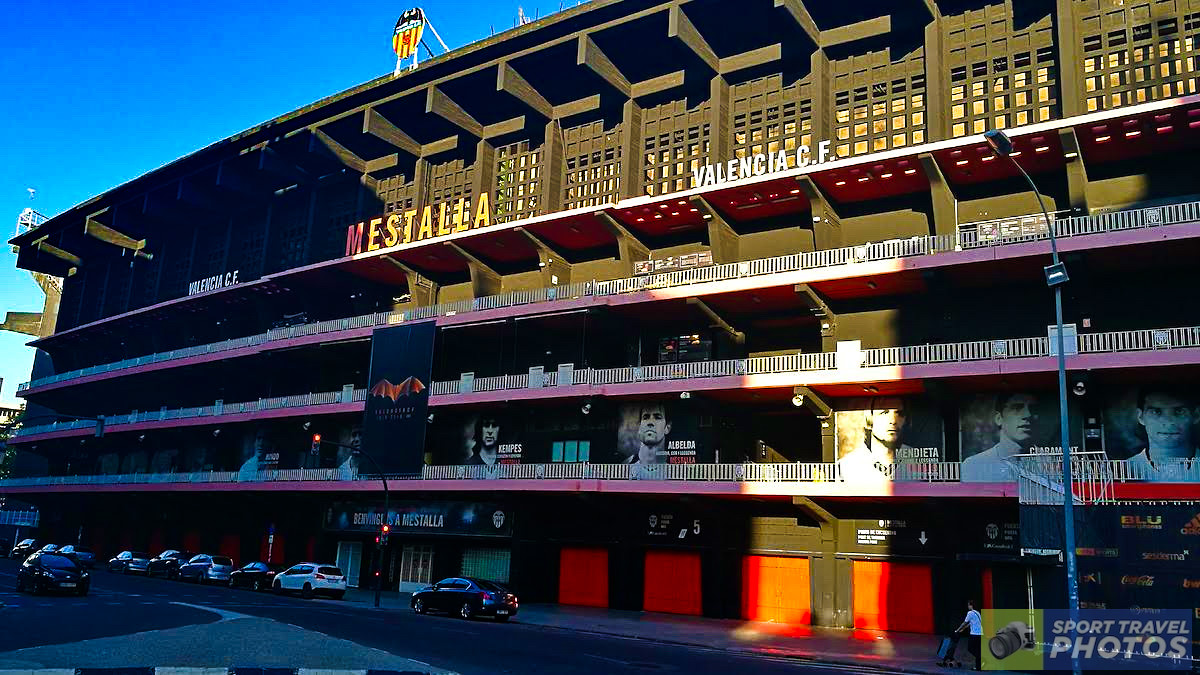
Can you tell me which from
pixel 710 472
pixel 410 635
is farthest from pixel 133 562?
pixel 710 472

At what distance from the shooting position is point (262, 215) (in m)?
59.9

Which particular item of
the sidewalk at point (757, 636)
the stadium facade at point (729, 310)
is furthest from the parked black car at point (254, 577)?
the sidewalk at point (757, 636)

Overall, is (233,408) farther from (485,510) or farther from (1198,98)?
(1198,98)

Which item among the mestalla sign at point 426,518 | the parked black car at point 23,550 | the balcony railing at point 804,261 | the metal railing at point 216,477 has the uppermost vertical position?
the balcony railing at point 804,261

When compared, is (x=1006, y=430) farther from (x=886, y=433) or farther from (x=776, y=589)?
(x=776, y=589)

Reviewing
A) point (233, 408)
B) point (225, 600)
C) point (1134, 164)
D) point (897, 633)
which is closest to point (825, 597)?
point (897, 633)

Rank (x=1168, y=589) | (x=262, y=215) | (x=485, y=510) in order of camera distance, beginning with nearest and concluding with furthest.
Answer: (x=1168, y=589) < (x=485, y=510) < (x=262, y=215)

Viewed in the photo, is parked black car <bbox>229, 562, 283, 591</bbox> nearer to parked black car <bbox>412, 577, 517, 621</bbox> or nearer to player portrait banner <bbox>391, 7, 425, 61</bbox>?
parked black car <bbox>412, 577, 517, 621</bbox>

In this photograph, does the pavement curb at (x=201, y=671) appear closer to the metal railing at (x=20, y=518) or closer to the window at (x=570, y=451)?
the window at (x=570, y=451)

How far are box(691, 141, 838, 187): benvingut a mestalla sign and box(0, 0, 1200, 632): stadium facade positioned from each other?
201 millimetres

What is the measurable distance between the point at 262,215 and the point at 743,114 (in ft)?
113

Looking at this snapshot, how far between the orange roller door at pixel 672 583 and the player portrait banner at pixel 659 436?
412cm

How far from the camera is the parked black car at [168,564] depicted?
161 feet

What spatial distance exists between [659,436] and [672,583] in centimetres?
620
